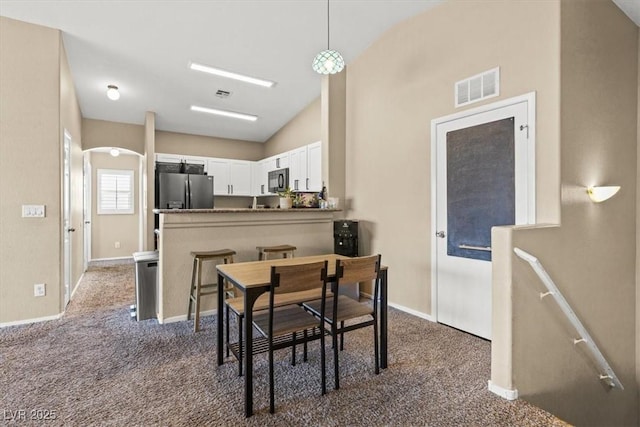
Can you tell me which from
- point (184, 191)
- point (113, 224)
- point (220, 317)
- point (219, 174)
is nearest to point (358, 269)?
point (220, 317)

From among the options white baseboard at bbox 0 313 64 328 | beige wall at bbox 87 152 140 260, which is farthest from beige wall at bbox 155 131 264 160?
white baseboard at bbox 0 313 64 328

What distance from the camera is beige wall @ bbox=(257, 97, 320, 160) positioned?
5901 millimetres

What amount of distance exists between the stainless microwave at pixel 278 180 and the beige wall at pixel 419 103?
5.77 feet

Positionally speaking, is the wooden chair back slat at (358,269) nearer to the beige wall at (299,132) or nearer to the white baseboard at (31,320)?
the white baseboard at (31,320)

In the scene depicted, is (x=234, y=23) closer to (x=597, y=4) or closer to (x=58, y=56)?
(x=58, y=56)

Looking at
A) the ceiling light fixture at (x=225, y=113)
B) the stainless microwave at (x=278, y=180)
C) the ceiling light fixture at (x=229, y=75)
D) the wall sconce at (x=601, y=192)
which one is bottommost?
the wall sconce at (x=601, y=192)

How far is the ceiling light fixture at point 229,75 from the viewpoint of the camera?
4.62 metres

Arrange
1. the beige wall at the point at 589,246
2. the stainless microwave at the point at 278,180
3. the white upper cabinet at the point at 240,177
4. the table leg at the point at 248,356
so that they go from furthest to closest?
the white upper cabinet at the point at 240,177 → the stainless microwave at the point at 278,180 → the beige wall at the point at 589,246 → the table leg at the point at 248,356

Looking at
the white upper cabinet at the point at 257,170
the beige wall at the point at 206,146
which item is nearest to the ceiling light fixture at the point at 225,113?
the white upper cabinet at the point at 257,170

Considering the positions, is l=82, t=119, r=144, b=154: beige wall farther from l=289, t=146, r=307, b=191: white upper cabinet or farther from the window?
l=289, t=146, r=307, b=191: white upper cabinet

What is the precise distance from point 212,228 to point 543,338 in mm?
3243

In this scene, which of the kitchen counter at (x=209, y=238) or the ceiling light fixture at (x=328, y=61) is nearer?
the ceiling light fixture at (x=328, y=61)

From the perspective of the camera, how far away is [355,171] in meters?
4.71

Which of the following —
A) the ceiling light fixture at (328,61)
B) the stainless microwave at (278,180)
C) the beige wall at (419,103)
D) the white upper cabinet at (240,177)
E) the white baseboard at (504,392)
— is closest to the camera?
the white baseboard at (504,392)
